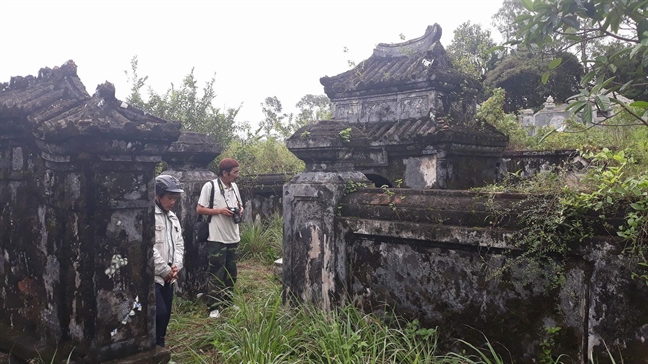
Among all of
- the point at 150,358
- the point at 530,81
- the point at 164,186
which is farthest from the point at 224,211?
the point at 530,81

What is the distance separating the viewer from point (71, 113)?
337 centimetres

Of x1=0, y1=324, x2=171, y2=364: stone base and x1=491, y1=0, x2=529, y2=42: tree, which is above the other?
x1=491, y1=0, x2=529, y2=42: tree

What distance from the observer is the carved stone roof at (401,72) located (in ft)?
25.5

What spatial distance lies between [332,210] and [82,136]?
2.09 meters

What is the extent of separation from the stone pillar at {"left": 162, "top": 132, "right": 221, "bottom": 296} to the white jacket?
77.5 inches

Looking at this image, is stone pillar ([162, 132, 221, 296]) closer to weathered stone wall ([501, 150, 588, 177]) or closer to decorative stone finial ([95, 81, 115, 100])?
decorative stone finial ([95, 81, 115, 100])

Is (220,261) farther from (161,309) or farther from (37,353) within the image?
(37,353)

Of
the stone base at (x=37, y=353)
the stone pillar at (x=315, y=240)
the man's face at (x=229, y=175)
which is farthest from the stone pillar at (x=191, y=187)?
the stone base at (x=37, y=353)

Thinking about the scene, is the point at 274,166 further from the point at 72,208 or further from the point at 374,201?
the point at 72,208

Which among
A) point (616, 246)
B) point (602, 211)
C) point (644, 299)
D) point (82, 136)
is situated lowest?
point (644, 299)

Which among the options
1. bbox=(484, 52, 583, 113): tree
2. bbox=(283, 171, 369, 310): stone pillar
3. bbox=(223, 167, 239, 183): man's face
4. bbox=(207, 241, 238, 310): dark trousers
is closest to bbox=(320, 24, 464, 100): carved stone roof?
bbox=(223, 167, 239, 183): man's face

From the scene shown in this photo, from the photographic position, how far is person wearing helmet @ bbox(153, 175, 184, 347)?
389cm

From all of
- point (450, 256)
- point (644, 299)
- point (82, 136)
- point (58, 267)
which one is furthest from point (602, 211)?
point (58, 267)

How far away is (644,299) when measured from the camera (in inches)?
110
